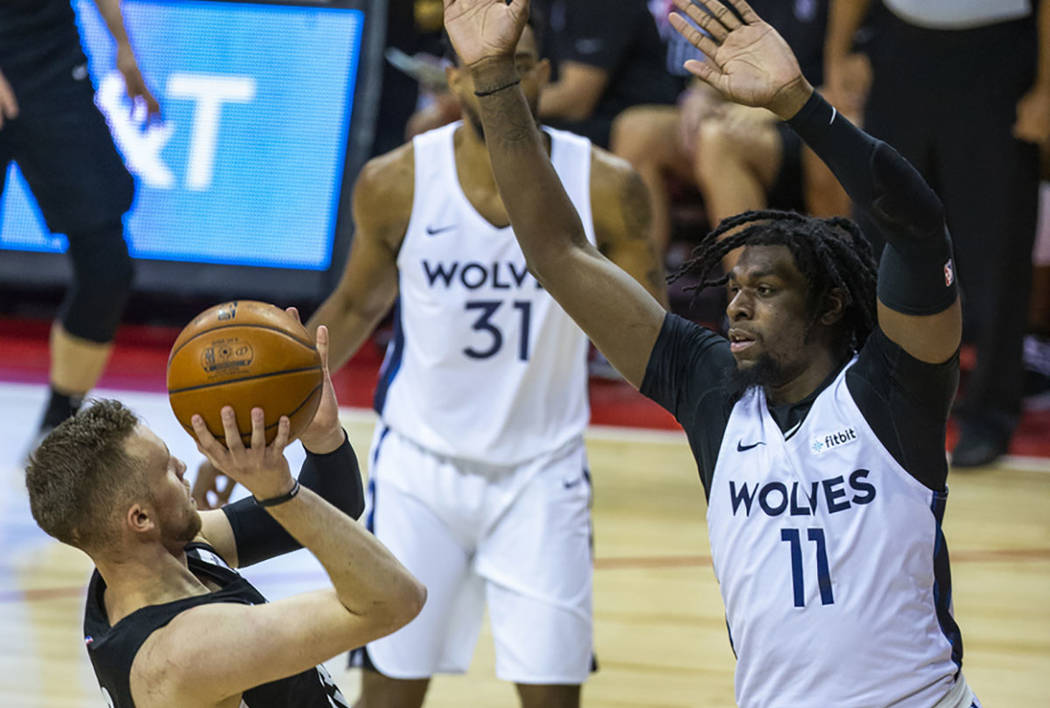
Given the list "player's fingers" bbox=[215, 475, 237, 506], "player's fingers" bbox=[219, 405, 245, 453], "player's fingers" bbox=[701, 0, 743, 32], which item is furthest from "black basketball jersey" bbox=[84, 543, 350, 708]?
"player's fingers" bbox=[701, 0, 743, 32]

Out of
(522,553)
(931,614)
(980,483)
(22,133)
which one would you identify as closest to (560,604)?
(522,553)

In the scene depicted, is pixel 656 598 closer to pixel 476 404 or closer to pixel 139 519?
pixel 476 404

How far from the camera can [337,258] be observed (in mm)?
9078

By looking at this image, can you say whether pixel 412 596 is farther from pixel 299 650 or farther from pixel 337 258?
pixel 337 258

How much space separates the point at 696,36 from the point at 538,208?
18.4 inches

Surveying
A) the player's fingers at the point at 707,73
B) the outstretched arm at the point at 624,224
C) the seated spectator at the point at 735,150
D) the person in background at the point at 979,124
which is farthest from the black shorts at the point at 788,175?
the player's fingers at the point at 707,73

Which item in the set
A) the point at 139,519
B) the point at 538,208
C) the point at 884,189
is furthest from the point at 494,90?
the point at 139,519

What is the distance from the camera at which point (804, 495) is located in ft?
9.45

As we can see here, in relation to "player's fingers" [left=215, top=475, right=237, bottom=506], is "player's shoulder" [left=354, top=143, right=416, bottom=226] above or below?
above

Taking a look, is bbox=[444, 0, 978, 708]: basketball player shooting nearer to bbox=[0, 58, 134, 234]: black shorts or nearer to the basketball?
the basketball

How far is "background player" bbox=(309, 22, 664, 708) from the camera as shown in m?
4.00

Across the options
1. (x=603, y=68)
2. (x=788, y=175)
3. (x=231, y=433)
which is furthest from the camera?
(x=603, y=68)

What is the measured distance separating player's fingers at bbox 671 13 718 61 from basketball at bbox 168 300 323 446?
92 centimetres

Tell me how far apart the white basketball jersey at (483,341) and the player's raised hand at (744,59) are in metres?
1.28
